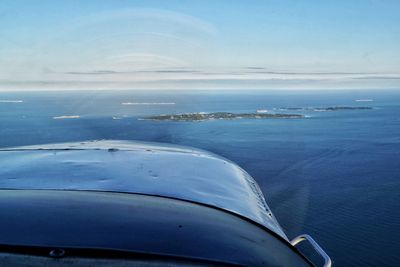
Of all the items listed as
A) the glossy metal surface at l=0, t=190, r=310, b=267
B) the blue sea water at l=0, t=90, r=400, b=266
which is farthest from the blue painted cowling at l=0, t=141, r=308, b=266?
the blue sea water at l=0, t=90, r=400, b=266

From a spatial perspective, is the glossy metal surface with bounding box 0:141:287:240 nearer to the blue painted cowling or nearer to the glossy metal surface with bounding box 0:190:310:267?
the blue painted cowling

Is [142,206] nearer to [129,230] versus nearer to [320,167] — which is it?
[129,230]

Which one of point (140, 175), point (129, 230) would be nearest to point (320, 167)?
point (140, 175)

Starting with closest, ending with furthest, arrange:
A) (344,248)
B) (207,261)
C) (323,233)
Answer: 1. (207,261)
2. (344,248)
3. (323,233)

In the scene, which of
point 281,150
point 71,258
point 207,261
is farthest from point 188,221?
point 281,150

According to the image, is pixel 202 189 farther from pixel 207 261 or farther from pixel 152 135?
pixel 152 135

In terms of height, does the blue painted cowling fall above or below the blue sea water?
above

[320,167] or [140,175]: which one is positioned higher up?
[140,175]

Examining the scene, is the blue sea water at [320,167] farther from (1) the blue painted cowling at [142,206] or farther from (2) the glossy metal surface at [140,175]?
(1) the blue painted cowling at [142,206]
